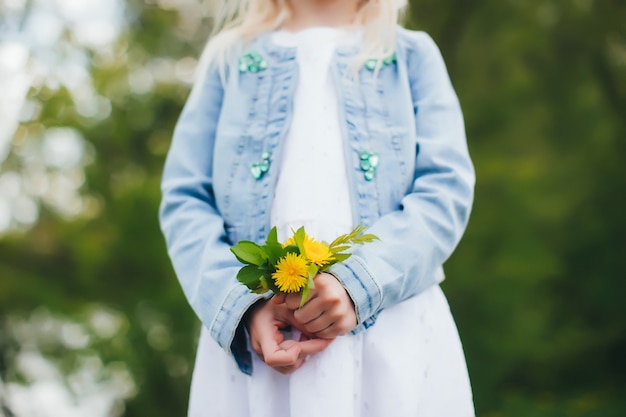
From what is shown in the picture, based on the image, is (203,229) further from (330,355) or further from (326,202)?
(330,355)

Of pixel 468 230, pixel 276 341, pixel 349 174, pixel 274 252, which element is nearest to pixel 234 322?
pixel 276 341

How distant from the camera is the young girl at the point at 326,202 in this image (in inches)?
51.8

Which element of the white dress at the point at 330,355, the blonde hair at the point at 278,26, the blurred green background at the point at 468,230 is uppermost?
the blonde hair at the point at 278,26

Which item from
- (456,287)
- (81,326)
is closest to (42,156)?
(81,326)

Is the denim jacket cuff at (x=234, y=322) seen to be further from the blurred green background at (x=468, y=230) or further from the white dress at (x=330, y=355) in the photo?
the blurred green background at (x=468, y=230)

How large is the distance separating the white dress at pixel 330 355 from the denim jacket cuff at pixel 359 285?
0.10 metres

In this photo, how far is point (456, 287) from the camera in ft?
15.0

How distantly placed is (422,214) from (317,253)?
0.30 meters

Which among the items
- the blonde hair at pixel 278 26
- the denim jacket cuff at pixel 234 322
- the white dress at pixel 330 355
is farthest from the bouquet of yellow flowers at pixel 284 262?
the blonde hair at pixel 278 26

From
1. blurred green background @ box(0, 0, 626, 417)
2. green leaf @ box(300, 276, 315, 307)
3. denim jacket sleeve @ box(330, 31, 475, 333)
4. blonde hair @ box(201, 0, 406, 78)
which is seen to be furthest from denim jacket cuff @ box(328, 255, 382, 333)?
blurred green background @ box(0, 0, 626, 417)

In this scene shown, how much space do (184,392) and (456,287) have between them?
184 cm

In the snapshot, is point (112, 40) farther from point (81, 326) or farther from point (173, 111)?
point (81, 326)

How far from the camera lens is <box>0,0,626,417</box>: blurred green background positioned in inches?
174

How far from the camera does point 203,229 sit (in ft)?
4.81
